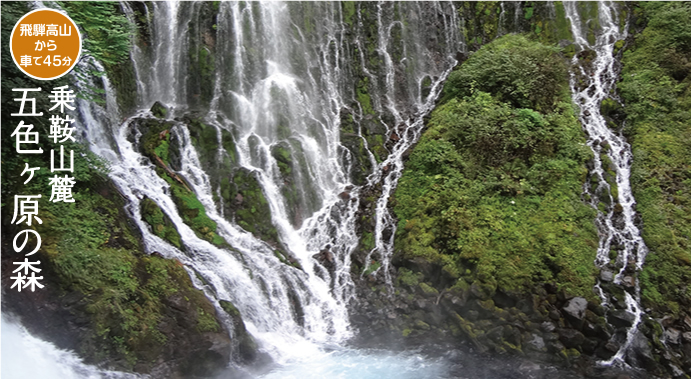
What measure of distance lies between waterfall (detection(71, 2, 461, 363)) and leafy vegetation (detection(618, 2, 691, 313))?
21.9 feet

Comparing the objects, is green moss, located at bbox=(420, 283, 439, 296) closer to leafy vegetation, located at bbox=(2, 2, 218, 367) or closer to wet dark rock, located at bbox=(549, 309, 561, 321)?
wet dark rock, located at bbox=(549, 309, 561, 321)

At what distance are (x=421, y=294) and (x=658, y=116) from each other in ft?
30.5

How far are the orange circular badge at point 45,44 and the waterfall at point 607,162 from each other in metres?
12.7

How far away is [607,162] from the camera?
12.5 metres

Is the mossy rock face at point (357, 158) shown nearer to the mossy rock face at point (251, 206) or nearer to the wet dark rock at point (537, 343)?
the mossy rock face at point (251, 206)

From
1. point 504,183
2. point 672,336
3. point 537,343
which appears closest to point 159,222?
point 504,183

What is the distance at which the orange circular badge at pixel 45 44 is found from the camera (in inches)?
301

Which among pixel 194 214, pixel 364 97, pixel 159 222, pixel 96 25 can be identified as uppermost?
pixel 96 25

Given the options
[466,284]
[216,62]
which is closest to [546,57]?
[466,284]

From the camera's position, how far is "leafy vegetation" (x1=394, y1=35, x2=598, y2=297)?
35.8 feet

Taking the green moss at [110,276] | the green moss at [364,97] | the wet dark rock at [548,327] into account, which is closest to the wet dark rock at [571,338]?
the wet dark rock at [548,327]

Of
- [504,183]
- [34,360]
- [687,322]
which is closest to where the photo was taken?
[34,360]

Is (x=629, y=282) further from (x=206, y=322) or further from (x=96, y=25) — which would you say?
(x=96, y=25)

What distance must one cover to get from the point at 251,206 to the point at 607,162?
417 inches
